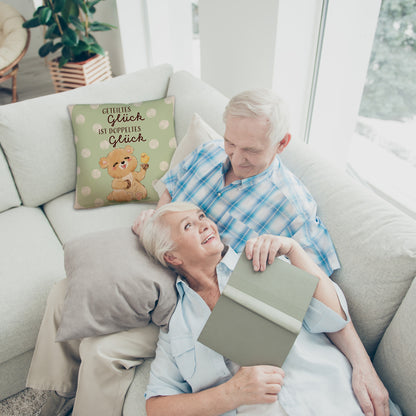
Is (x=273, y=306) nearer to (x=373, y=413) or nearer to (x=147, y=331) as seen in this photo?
(x=373, y=413)

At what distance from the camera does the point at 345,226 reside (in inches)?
43.0

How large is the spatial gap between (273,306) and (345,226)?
403 millimetres

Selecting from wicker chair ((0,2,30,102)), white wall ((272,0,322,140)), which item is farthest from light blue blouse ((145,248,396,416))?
wicker chair ((0,2,30,102))

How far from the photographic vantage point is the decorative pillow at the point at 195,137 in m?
1.50

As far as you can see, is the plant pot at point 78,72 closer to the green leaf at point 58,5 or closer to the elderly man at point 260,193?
the green leaf at point 58,5

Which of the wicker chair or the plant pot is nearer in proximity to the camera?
the plant pot

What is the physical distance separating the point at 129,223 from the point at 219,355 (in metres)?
0.85

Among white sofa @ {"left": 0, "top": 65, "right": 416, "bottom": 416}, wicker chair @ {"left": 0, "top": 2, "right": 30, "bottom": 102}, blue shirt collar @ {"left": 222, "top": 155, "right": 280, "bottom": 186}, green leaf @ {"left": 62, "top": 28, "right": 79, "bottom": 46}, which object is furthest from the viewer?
wicker chair @ {"left": 0, "top": 2, "right": 30, "bottom": 102}

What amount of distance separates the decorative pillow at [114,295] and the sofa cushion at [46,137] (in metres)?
0.77

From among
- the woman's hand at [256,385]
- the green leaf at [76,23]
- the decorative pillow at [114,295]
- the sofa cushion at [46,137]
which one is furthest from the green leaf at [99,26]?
the woman's hand at [256,385]

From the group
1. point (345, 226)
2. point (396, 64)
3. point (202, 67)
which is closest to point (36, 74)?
point (202, 67)

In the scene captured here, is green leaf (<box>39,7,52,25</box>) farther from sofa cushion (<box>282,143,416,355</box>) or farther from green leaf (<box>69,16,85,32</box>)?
sofa cushion (<box>282,143,416,355</box>)

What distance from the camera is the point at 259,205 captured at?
1.21 m

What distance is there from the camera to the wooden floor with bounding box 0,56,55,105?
12.9 feet
